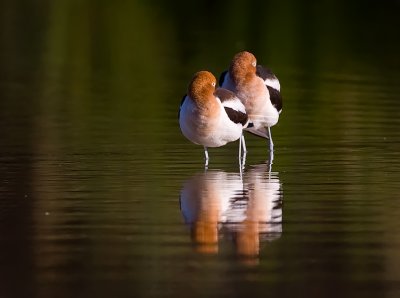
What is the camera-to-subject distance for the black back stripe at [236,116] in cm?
1481

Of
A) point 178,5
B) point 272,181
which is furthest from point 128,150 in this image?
point 178,5

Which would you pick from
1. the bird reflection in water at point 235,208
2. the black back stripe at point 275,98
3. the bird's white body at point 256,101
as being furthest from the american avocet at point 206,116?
the black back stripe at point 275,98

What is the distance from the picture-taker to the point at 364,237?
10.5 meters

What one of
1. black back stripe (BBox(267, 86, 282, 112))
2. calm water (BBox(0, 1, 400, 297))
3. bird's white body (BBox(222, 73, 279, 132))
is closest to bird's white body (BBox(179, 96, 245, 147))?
calm water (BBox(0, 1, 400, 297))

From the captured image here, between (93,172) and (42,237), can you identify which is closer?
(42,237)

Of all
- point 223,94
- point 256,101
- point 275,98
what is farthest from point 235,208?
point 275,98

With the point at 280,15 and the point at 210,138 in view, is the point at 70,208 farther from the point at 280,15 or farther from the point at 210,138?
the point at 280,15

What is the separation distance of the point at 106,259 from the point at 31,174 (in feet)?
13.6

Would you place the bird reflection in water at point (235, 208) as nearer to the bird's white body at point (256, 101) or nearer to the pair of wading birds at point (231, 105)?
the pair of wading birds at point (231, 105)

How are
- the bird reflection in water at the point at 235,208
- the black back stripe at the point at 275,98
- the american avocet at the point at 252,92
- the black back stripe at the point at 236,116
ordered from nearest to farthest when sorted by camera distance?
the bird reflection in water at the point at 235,208
the black back stripe at the point at 236,116
the american avocet at the point at 252,92
the black back stripe at the point at 275,98

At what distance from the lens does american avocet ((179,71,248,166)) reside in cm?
1438

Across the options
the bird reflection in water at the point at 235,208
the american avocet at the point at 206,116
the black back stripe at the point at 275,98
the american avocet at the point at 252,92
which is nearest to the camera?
the bird reflection in water at the point at 235,208

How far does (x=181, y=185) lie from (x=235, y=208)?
1.43 metres

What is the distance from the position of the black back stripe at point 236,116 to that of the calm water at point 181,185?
0.43 meters
